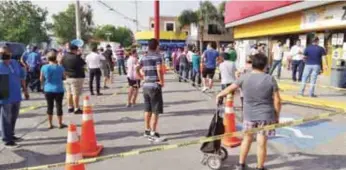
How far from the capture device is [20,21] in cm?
4619

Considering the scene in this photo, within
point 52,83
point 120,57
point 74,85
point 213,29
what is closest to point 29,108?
point 74,85

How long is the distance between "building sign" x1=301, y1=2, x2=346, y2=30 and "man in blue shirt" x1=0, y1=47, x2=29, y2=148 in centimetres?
1415

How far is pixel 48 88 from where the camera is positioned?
764 centimetres

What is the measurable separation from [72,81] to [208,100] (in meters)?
4.24

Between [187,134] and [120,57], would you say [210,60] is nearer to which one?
[187,134]

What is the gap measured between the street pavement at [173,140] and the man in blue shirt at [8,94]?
34 cm

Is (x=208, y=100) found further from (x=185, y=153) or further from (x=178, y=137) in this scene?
(x=185, y=153)

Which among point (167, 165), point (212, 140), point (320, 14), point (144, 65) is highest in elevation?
point (320, 14)

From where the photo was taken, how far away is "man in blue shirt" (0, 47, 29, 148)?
250 inches

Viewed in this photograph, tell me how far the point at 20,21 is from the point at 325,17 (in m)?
38.4

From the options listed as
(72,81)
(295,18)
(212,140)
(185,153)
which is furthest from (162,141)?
(295,18)

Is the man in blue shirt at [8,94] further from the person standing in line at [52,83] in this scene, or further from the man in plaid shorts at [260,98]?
the man in plaid shorts at [260,98]

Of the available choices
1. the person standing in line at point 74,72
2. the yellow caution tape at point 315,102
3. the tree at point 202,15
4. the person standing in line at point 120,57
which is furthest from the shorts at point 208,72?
the tree at point 202,15

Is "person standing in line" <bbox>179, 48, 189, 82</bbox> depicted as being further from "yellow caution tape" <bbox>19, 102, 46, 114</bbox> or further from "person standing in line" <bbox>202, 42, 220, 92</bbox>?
"yellow caution tape" <bbox>19, 102, 46, 114</bbox>
